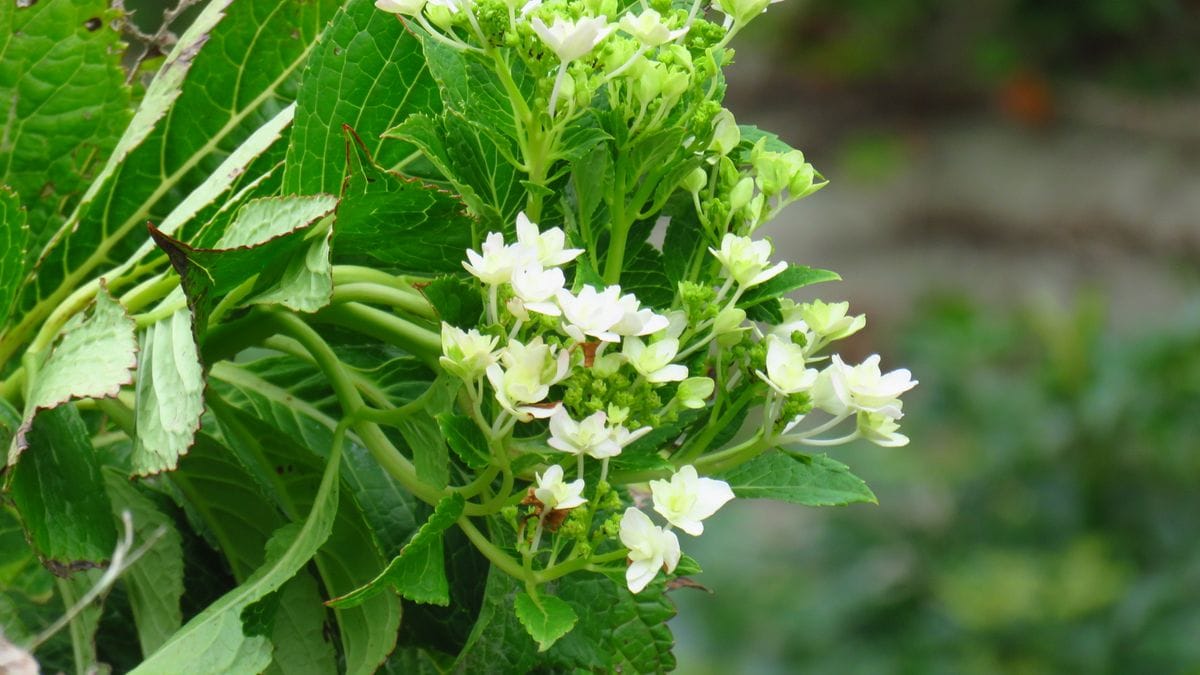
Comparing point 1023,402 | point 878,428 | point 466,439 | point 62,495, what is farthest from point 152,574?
point 1023,402

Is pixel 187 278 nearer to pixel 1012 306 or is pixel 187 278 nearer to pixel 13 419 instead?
pixel 13 419

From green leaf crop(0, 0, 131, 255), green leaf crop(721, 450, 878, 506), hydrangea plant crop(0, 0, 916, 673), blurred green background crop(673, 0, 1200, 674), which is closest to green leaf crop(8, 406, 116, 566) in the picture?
hydrangea plant crop(0, 0, 916, 673)

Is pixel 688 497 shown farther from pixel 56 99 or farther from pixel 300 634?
pixel 56 99

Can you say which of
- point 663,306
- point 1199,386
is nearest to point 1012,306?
point 1199,386

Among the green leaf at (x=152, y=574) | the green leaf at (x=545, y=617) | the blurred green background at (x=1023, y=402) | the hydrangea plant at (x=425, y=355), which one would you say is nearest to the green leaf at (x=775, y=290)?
the hydrangea plant at (x=425, y=355)

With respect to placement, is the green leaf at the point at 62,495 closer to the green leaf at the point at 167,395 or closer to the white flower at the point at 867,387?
the green leaf at the point at 167,395

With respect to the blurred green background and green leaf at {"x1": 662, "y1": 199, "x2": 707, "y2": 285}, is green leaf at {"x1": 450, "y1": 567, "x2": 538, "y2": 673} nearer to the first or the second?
green leaf at {"x1": 662, "y1": 199, "x2": 707, "y2": 285}
